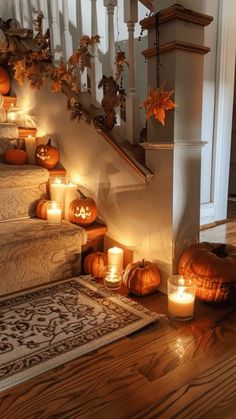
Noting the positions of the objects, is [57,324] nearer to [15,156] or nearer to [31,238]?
[31,238]

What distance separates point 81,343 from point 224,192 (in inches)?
81.4

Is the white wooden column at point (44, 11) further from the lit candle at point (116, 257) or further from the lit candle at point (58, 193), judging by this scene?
the lit candle at point (116, 257)

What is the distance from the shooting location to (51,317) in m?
1.32

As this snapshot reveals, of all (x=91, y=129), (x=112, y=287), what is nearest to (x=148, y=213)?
(x=112, y=287)

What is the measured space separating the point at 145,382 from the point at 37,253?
80 centimetres

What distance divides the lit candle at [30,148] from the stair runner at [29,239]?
0.17 meters

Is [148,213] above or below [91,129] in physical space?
below

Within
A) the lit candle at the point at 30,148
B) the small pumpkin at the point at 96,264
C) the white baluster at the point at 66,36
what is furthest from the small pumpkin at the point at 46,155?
the small pumpkin at the point at 96,264

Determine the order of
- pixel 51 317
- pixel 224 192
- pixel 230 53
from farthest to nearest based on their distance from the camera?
pixel 224 192 → pixel 230 53 → pixel 51 317

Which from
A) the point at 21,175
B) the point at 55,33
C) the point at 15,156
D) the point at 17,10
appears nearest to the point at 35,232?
the point at 21,175

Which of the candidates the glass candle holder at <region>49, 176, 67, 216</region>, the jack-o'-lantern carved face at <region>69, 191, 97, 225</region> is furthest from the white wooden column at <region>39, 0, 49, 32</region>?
the jack-o'-lantern carved face at <region>69, 191, 97, 225</region>

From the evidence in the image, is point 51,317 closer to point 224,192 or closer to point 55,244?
point 55,244

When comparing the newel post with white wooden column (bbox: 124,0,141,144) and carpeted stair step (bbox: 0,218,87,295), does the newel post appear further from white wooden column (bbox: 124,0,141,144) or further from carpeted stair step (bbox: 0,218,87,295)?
carpeted stair step (bbox: 0,218,87,295)

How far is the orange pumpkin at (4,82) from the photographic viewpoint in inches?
96.7
